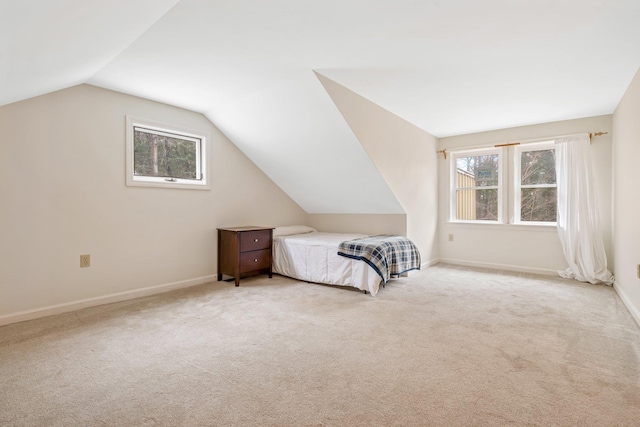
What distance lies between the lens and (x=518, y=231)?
15.1 ft

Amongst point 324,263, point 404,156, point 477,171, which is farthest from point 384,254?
point 477,171

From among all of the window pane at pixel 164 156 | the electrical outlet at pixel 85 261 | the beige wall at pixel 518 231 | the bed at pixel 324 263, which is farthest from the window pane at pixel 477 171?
the electrical outlet at pixel 85 261

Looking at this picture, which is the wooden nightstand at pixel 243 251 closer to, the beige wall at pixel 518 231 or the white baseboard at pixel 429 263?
the white baseboard at pixel 429 263

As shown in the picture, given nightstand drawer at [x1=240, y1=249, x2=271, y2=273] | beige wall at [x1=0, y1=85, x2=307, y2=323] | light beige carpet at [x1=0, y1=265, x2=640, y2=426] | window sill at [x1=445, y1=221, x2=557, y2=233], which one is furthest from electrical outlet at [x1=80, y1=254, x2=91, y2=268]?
window sill at [x1=445, y1=221, x2=557, y2=233]

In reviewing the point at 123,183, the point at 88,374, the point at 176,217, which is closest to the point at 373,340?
the point at 88,374

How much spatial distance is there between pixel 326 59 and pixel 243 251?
7.76ft

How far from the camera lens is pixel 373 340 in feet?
7.38

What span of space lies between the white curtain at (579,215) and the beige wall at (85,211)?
4559 millimetres

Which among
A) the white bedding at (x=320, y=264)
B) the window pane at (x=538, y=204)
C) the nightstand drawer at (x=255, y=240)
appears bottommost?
the white bedding at (x=320, y=264)

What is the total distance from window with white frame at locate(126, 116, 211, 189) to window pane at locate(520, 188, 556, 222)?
4.49m

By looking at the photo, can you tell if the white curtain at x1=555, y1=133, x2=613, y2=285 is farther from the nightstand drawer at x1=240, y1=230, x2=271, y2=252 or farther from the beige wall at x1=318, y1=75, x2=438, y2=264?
the nightstand drawer at x1=240, y1=230, x2=271, y2=252

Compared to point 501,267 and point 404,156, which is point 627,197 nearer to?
point 501,267

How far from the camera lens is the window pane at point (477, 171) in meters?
4.92

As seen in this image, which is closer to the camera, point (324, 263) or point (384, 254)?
point (384, 254)
